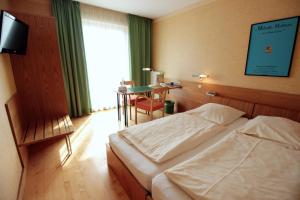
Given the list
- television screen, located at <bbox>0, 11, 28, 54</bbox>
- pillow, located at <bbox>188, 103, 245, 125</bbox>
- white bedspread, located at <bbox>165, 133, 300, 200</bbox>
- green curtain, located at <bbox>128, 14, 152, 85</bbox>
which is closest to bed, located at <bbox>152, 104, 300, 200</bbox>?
white bedspread, located at <bbox>165, 133, 300, 200</bbox>

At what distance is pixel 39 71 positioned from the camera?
7.75 feet

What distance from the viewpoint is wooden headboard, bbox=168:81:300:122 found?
199 cm

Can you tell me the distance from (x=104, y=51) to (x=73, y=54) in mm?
769

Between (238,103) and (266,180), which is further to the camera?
(238,103)

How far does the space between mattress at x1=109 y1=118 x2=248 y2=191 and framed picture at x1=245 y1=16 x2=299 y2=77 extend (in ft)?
4.27

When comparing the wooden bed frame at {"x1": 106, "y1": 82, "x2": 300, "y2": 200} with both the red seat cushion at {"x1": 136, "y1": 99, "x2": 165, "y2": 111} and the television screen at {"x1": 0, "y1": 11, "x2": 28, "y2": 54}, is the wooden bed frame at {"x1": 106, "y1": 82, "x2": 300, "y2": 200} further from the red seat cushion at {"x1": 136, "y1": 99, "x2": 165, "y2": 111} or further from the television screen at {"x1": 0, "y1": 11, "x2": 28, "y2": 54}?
the television screen at {"x1": 0, "y1": 11, "x2": 28, "y2": 54}

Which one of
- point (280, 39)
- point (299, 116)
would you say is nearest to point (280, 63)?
point (280, 39)

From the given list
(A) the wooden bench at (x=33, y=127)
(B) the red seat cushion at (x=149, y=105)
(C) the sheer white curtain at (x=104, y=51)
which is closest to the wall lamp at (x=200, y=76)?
(B) the red seat cushion at (x=149, y=105)

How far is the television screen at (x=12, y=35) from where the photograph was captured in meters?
1.52

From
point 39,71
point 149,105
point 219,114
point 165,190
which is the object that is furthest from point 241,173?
point 39,71

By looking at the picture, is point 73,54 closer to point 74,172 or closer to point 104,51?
point 104,51

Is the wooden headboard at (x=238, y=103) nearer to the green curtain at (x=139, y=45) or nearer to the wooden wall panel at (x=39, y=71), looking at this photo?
the green curtain at (x=139, y=45)

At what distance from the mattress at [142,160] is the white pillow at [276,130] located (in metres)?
0.39

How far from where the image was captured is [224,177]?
108 cm
